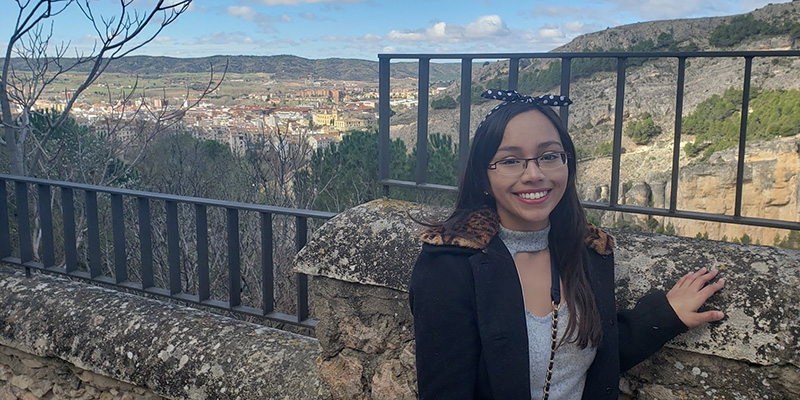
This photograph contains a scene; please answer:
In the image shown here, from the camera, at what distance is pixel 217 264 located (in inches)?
389

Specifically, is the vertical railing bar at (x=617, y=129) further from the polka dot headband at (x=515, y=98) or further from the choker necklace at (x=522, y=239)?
the choker necklace at (x=522, y=239)

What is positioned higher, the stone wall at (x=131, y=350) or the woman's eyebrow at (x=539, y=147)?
the woman's eyebrow at (x=539, y=147)

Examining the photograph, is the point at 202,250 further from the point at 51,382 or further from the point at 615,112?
the point at 615,112

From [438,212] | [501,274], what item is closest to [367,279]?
[438,212]

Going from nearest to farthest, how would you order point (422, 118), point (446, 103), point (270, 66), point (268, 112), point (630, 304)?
point (630, 304) → point (422, 118) → point (446, 103) → point (268, 112) → point (270, 66)

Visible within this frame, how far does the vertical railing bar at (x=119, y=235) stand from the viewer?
10.8 feet

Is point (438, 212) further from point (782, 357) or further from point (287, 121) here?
point (287, 121)

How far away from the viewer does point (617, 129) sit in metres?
2.13

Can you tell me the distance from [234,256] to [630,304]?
180 cm

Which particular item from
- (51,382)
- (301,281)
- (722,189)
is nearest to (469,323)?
(301,281)

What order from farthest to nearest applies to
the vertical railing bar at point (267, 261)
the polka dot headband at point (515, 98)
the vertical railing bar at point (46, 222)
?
the vertical railing bar at point (46, 222)
the vertical railing bar at point (267, 261)
the polka dot headband at point (515, 98)

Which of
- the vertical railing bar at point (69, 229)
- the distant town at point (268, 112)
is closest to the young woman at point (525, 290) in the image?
the vertical railing bar at point (69, 229)

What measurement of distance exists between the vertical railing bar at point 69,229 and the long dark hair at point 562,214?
8.40ft

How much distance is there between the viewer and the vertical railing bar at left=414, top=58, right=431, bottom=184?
7.55 ft
